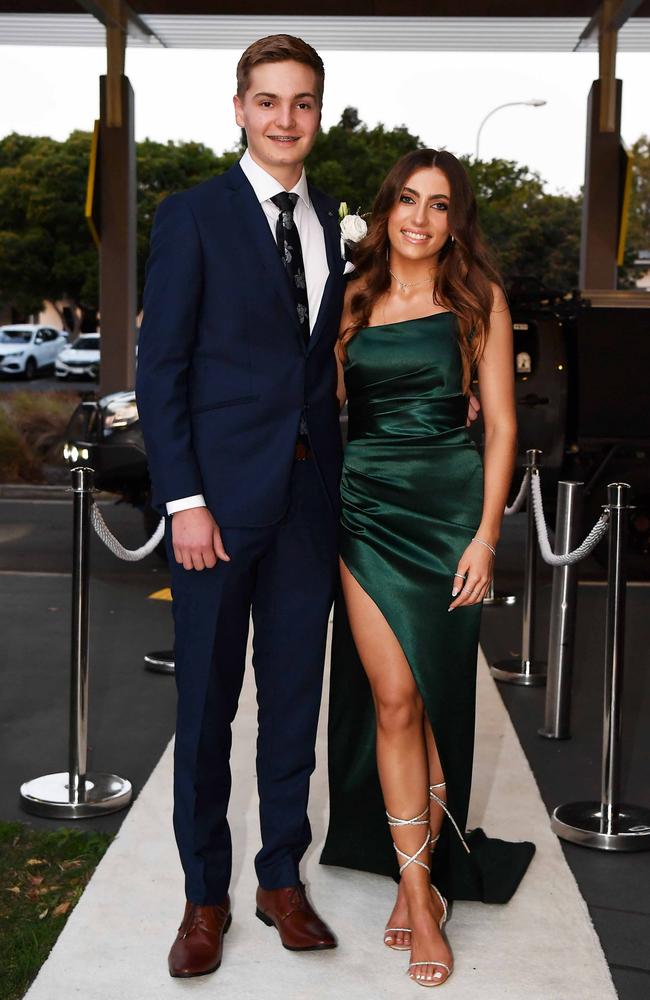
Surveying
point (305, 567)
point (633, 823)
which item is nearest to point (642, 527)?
point (633, 823)

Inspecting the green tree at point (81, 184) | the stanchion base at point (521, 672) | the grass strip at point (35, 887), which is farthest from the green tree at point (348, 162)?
the grass strip at point (35, 887)

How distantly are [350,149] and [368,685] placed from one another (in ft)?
125

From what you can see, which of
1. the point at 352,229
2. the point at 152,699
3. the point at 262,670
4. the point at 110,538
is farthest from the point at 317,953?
the point at 152,699

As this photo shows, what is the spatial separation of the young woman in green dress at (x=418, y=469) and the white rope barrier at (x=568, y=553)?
127 centimetres

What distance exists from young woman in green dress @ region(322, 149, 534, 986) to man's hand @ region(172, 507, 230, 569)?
0.46 meters

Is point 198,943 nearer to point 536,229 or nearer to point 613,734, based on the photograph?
point 613,734

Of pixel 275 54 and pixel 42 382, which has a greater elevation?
pixel 275 54

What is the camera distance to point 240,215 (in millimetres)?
3381

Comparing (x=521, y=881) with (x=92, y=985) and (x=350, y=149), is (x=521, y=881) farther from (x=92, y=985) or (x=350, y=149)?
(x=350, y=149)

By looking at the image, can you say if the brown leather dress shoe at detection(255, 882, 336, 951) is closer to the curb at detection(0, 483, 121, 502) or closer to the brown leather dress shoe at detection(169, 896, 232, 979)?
the brown leather dress shoe at detection(169, 896, 232, 979)

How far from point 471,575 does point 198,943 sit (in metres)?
1.23

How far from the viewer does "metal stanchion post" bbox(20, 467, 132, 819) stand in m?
4.87

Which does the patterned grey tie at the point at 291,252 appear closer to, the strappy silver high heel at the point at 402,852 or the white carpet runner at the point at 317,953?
the strappy silver high heel at the point at 402,852

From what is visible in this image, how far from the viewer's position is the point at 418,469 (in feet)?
11.9
